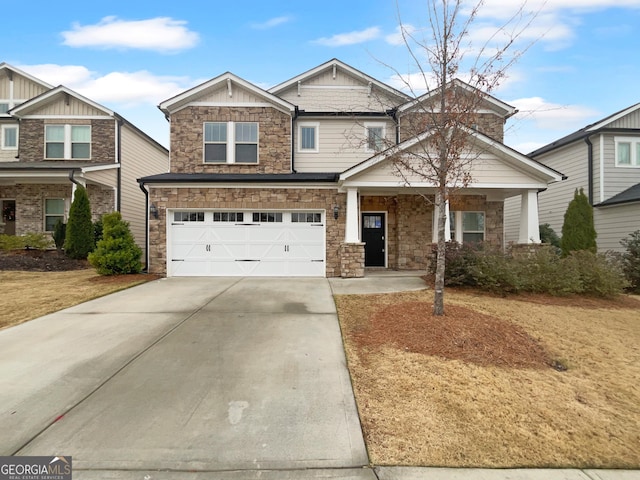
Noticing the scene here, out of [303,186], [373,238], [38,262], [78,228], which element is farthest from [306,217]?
[38,262]

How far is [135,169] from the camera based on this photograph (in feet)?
55.4

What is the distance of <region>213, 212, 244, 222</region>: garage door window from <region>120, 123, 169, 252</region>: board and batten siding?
6.26 meters

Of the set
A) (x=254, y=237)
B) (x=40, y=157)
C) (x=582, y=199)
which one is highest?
(x=40, y=157)

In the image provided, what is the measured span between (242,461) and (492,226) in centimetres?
1291

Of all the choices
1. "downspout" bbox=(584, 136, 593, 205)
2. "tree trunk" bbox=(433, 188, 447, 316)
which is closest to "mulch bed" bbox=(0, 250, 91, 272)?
"tree trunk" bbox=(433, 188, 447, 316)

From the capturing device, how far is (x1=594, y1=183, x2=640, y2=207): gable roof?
12.1m

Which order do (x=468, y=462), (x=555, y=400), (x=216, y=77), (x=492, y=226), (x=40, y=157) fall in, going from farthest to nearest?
(x=40, y=157) < (x=492, y=226) < (x=216, y=77) < (x=555, y=400) < (x=468, y=462)

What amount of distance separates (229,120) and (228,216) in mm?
3990

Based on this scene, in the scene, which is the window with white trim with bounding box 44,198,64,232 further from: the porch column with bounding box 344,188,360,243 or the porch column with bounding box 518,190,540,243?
the porch column with bounding box 518,190,540,243

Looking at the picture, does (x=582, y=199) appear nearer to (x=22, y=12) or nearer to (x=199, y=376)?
(x=199, y=376)

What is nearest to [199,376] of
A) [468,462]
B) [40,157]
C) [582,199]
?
[468,462]

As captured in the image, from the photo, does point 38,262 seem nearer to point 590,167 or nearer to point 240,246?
point 240,246

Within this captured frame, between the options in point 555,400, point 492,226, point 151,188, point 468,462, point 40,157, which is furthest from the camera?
point 40,157

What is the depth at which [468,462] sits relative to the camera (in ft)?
8.50
